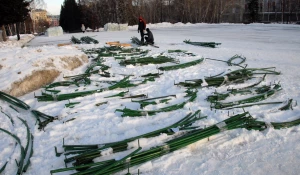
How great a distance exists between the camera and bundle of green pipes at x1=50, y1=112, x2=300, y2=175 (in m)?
2.92

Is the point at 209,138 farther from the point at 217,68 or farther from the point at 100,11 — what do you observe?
the point at 100,11

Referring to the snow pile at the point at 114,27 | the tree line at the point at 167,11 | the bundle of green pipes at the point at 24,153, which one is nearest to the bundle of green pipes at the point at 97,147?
the bundle of green pipes at the point at 24,153

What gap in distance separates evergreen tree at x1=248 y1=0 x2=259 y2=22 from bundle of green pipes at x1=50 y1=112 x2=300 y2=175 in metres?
45.1

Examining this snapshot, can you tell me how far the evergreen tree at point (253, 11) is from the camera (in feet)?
143

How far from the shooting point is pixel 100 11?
4456 centimetres

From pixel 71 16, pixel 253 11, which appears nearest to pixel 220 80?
pixel 71 16

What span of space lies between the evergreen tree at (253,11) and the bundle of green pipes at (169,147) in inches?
1774

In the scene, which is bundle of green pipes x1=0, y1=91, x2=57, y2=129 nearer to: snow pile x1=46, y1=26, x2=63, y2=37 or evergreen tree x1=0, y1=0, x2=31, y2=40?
evergreen tree x1=0, y1=0, x2=31, y2=40

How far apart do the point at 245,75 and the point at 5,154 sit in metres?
5.53

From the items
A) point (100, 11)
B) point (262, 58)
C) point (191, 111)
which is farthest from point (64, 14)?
point (191, 111)

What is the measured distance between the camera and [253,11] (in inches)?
1731

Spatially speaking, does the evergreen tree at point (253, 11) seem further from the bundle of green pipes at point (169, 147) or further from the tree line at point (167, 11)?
the bundle of green pipes at point (169, 147)

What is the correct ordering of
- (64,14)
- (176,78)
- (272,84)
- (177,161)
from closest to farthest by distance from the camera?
(177,161) → (272,84) → (176,78) → (64,14)

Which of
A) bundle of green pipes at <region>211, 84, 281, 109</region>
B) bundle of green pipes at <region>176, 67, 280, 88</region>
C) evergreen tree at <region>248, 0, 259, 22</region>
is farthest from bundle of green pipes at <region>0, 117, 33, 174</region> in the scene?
evergreen tree at <region>248, 0, 259, 22</region>
